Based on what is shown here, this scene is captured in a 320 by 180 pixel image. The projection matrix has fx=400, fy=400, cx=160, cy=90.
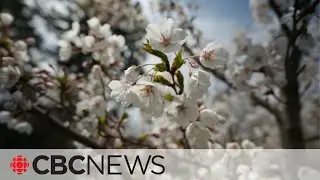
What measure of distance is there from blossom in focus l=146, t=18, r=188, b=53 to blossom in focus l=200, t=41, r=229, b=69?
0.22 feet

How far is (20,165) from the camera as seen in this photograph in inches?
70.7

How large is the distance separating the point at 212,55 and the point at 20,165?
1.15 meters

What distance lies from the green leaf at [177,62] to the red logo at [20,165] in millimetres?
1033

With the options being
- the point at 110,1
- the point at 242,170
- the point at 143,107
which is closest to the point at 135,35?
the point at 110,1

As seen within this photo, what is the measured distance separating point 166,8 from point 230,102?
212 cm

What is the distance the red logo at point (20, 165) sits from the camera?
1769 mm

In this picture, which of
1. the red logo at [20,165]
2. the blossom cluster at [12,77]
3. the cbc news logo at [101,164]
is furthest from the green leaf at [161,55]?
the red logo at [20,165]

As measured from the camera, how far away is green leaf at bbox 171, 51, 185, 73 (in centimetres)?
102

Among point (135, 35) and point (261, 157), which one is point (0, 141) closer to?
point (135, 35)

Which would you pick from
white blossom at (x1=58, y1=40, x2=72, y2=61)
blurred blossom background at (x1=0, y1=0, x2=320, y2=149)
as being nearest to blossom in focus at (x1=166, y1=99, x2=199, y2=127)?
blurred blossom background at (x1=0, y1=0, x2=320, y2=149)

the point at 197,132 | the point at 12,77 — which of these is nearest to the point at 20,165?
the point at 12,77

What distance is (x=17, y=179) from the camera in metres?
1.73

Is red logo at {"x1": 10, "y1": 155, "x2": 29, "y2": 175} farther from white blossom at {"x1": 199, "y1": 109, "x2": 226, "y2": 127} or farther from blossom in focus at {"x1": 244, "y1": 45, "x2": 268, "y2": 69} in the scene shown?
blossom in focus at {"x1": 244, "y1": 45, "x2": 268, "y2": 69}

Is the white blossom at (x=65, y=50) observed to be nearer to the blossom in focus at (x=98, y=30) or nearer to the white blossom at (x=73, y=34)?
the white blossom at (x=73, y=34)
